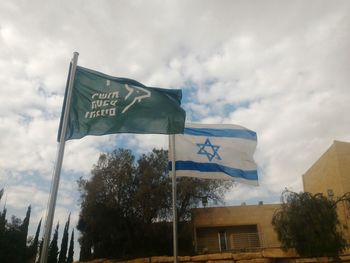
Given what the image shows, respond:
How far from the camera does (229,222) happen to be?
2903 cm

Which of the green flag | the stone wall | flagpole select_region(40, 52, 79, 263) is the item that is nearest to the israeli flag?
the green flag

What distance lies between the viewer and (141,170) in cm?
2770

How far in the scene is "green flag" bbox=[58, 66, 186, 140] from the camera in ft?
26.1

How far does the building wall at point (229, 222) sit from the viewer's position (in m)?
28.6

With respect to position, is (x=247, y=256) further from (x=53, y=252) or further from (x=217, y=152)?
(x=53, y=252)

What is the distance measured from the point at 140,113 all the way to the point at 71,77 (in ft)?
5.91

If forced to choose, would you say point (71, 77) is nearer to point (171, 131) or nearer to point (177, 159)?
point (171, 131)

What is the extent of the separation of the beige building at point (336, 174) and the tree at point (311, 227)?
718cm

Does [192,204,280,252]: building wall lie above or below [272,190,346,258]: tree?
above

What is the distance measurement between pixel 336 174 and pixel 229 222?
30.4 ft

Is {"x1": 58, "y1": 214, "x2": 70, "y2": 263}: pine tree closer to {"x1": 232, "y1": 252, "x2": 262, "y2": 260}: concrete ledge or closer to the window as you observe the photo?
the window

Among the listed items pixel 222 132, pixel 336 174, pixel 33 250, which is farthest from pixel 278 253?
pixel 33 250

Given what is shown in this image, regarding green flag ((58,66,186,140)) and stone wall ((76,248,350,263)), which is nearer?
green flag ((58,66,186,140))

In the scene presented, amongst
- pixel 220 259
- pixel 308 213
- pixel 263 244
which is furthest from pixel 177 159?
pixel 263 244
